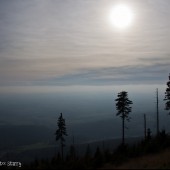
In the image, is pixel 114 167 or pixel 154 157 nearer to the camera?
pixel 114 167

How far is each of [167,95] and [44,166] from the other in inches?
1326

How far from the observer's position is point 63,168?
36.5 metres

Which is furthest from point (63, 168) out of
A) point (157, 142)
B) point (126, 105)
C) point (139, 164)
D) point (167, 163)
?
point (126, 105)

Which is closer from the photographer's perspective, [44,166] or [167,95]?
[44,166]

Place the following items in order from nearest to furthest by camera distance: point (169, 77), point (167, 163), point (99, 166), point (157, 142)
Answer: point (167, 163)
point (99, 166)
point (157, 142)
point (169, 77)

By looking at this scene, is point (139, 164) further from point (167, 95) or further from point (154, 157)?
point (167, 95)

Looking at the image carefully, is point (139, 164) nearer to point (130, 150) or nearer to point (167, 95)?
point (130, 150)

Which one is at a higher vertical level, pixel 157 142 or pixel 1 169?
pixel 157 142

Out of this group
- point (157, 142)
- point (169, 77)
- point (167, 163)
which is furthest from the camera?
point (169, 77)

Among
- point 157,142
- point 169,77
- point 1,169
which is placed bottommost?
point 1,169

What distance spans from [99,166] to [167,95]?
2895cm

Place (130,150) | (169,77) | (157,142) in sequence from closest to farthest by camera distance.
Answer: (130,150) → (157,142) → (169,77)

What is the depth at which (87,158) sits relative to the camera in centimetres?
4012

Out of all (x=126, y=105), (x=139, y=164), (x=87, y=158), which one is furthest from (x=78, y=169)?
(x=126, y=105)
